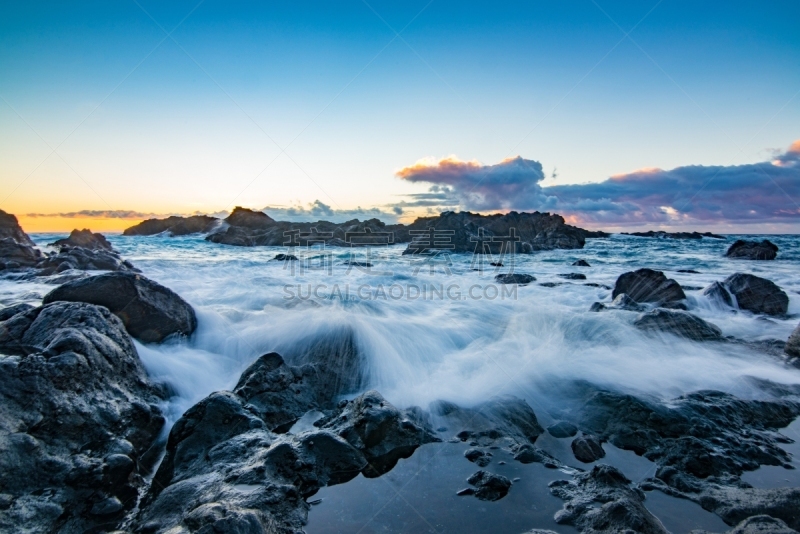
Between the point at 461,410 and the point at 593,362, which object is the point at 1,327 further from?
the point at 593,362

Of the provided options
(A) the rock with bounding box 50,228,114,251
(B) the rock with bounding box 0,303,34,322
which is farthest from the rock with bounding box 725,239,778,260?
(A) the rock with bounding box 50,228,114,251

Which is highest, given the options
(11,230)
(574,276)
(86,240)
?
(11,230)

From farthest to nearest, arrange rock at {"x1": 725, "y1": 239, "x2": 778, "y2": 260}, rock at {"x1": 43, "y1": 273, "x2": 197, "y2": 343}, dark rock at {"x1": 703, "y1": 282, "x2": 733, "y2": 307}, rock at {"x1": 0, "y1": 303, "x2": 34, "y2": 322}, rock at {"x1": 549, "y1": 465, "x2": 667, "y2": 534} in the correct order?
rock at {"x1": 725, "y1": 239, "x2": 778, "y2": 260} < dark rock at {"x1": 703, "y1": 282, "x2": 733, "y2": 307} < rock at {"x1": 43, "y1": 273, "x2": 197, "y2": 343} < rock at {"x1": 0, "y1": 303, "x2": 34, "y2": 322} < rock at {"x1": 549, "y1": 465, "x2": 667, "y2": 534}

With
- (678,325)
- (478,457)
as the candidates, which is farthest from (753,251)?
(478,457)

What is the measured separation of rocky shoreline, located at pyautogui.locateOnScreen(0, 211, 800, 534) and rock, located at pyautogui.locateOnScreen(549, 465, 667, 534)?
1 cm

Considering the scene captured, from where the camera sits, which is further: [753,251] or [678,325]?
[753,251]

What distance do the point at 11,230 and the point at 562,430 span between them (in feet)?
67.0

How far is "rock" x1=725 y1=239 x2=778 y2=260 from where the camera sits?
2612 cm

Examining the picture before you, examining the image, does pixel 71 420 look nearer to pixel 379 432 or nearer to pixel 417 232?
pixel 379 432

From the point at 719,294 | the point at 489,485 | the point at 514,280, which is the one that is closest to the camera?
the point at 489,485

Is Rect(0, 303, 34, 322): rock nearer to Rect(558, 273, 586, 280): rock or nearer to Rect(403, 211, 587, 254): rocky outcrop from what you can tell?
Rect(558, 273, 586, 280): rock

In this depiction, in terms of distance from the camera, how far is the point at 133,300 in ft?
18.8

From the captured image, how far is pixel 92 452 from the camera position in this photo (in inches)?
130

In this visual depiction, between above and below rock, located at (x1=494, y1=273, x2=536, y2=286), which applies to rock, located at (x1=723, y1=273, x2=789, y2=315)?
above
